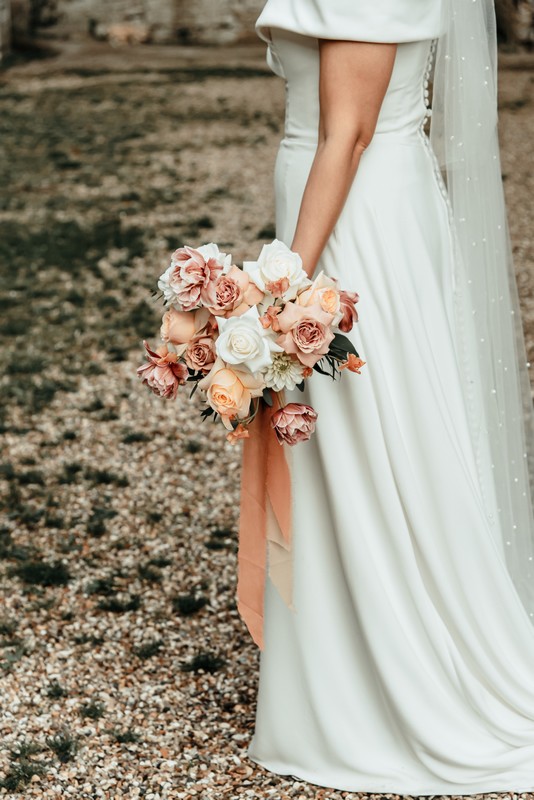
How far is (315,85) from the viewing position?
2748 millimetres

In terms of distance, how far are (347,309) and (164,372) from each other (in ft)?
1.42

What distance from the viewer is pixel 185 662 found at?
12.4 ft

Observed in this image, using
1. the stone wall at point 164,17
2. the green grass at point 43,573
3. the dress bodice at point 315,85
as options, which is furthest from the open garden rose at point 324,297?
the stone wall at point 164,17

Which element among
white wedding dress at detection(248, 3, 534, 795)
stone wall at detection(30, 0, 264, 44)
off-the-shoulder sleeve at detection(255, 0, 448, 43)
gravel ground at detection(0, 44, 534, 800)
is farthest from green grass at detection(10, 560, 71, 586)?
stone wall at detection(30, 0, 264, 44)

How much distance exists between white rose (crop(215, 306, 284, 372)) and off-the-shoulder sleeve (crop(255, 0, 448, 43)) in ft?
2.26

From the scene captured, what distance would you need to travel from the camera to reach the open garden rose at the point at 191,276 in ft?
8.04

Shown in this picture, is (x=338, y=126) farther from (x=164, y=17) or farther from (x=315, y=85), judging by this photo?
(x=164, y=17)

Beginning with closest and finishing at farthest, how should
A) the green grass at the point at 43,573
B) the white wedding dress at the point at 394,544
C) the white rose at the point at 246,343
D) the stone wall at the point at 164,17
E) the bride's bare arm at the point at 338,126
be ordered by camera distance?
the white rose at the point at 246,343
the bride's bare arm at the point at 338,126
the white wedding dress at the point at 394,544
the green grass at the point at 43,573
the stone wall at the point at 164,17

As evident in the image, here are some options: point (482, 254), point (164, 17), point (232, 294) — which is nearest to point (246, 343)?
point (232, 294)

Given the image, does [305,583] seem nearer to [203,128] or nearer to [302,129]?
[302,129]

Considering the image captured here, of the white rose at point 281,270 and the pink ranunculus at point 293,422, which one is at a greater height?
the white rose at point 281,270

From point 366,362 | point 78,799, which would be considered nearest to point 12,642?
point 78,799

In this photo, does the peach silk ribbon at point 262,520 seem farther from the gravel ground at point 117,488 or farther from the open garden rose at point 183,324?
the gravel ground at point 117,488

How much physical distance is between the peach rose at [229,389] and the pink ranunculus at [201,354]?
0.08ft
